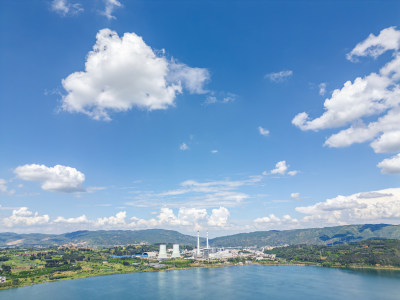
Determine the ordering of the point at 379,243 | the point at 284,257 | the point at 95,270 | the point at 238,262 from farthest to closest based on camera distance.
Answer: the point at 284,257 → the point at 379,243 → the point at 238,262 → the point at 95,270

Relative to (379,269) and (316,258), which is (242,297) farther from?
(316,258)

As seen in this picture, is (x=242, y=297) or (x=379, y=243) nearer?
(x=242, y=297)

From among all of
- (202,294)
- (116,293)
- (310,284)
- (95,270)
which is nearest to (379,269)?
(310,284)

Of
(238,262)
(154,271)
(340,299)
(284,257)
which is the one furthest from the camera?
(284,257)

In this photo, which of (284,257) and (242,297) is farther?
(284,257)

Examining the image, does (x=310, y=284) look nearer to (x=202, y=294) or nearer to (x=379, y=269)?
(x=202, y=294)

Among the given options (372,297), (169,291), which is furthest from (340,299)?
(169,291)
